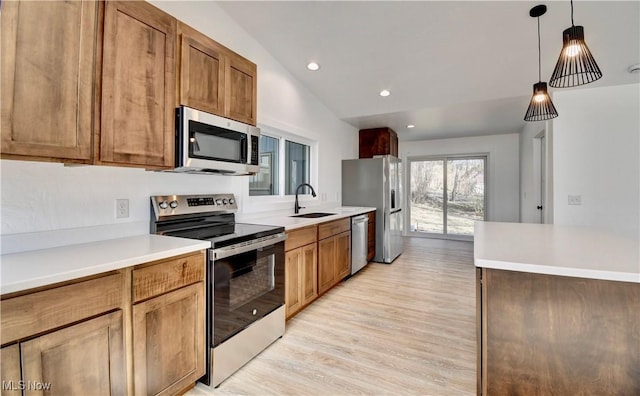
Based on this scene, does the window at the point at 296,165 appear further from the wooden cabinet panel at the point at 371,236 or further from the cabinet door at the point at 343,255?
the wooden cabinet panel at the point at 371,236

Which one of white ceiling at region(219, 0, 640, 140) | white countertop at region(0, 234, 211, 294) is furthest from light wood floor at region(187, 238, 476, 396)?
white ceiling at region(219, 0, 640, 140)

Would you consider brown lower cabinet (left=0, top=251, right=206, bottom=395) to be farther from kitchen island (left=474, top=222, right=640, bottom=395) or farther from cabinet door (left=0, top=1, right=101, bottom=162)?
kitchen island (left=474, top=222, right=640, bottom=395)

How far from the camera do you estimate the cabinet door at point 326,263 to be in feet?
9.90

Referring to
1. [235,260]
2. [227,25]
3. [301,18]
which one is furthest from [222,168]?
[301,18]

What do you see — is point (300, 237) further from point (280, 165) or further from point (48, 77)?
point (48, 77)

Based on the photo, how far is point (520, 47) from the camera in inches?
111

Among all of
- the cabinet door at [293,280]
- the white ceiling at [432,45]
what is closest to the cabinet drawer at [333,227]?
the cabinet door at [293,280]

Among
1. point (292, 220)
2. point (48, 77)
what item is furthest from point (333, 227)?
point (48, 77)

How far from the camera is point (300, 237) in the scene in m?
2.66

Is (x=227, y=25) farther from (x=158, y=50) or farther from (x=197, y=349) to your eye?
(x=197, y=349)

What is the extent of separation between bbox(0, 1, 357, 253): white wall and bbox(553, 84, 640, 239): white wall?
3.22 metres

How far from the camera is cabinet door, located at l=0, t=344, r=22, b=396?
3.18 feet

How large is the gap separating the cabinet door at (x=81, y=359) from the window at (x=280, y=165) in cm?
195

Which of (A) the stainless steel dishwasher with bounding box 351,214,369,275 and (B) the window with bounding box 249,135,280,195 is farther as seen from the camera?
(A) the stainless steel dishwasher with bounding box 351,214,369,275
